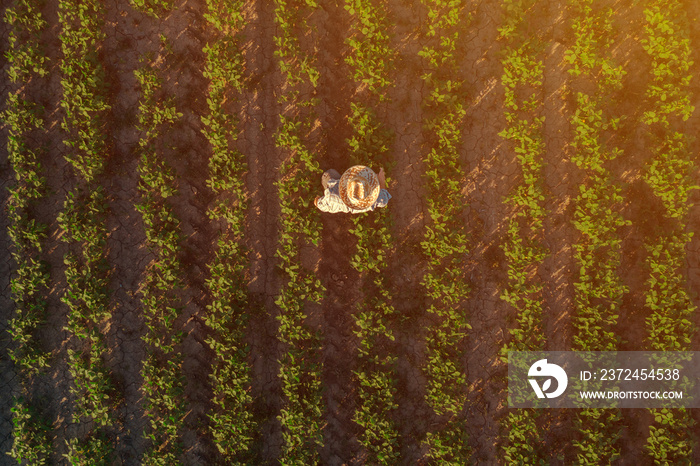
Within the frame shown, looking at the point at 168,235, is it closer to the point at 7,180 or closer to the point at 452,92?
the point at 7,180

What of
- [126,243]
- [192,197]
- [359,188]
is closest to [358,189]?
[359,188]

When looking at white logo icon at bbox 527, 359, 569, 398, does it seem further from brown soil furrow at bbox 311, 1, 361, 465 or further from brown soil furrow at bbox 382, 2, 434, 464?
brown soil furrow at bbox 311, 1, 361, 465

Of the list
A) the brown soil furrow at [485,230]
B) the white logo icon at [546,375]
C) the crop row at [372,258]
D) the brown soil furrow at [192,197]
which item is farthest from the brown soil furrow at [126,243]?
the white logo icon at [546,375]

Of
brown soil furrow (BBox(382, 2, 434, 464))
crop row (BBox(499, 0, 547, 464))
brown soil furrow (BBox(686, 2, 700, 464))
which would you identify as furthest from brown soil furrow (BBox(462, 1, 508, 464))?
brown soil furrow (BBox(686, 2, 700, 464))

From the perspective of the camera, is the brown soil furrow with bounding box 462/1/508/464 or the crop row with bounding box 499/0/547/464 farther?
the brown soil furrow with bounding box 462/1/508/464

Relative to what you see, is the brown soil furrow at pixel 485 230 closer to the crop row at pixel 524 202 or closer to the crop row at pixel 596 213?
the crop row at pixel 524 202

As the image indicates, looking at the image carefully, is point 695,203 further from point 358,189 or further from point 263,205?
point 263,205
